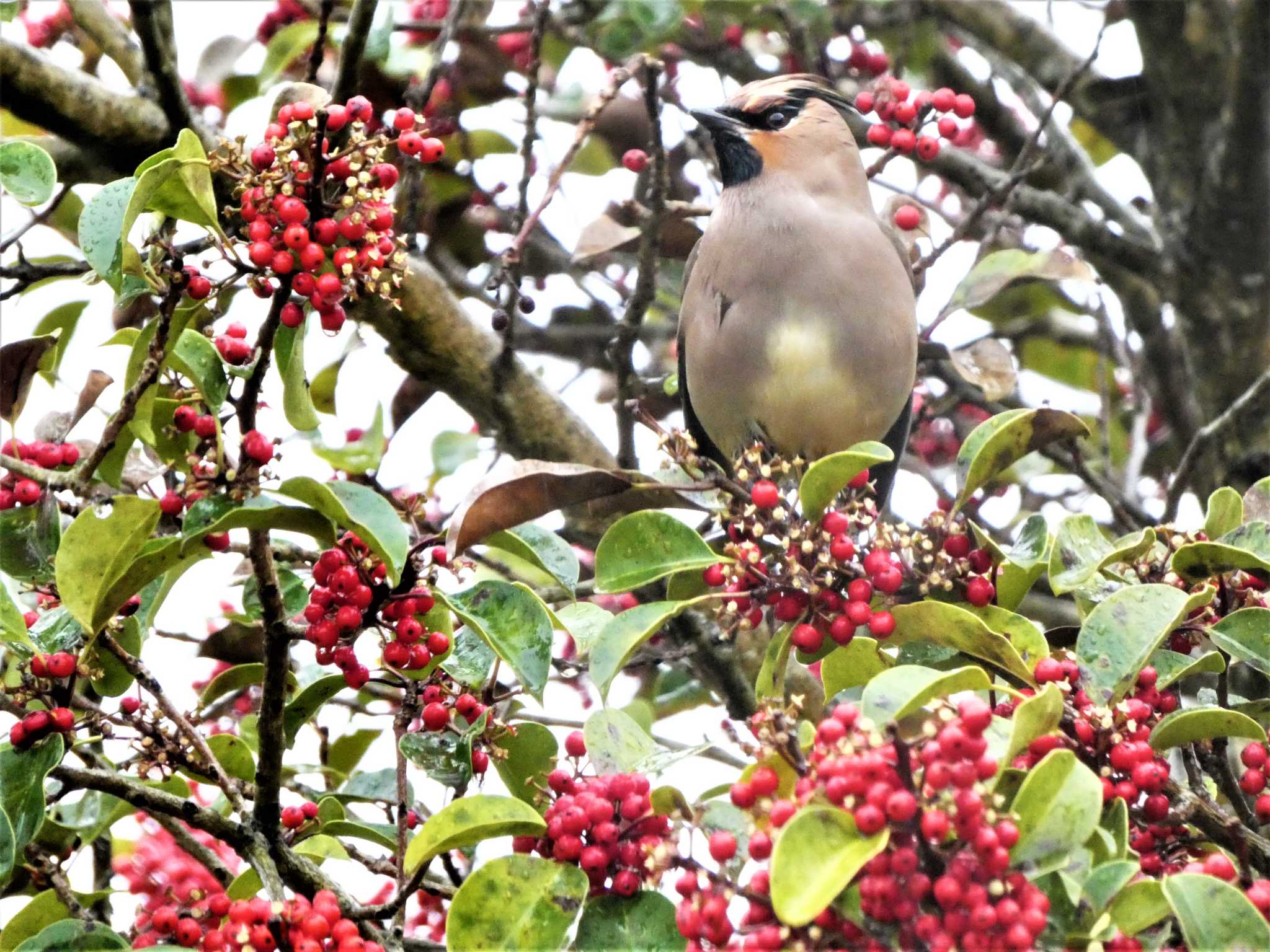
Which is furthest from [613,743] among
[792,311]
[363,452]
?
[792,311]

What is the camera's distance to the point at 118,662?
2.20 m

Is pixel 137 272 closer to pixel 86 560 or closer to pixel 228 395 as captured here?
pixel 228 395

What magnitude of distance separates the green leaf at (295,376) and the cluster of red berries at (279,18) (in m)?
2.35

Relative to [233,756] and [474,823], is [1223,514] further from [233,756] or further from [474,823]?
[233,756]

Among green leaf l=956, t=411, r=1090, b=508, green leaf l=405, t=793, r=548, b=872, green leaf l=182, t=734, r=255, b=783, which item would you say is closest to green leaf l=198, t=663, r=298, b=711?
green leaf l=182, t=734, r=255, b=783

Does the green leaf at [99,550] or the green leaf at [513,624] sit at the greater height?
the green leaf at [99,550]

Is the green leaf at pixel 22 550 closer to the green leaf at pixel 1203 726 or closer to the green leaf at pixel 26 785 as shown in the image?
the green leaf at pixel 26 785

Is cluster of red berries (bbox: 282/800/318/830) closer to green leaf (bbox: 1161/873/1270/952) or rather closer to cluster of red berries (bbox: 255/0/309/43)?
green leaf (bbox: 1161/873/1270/952)

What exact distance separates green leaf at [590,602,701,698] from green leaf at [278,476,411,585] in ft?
0.91

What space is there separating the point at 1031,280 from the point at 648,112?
1.24 m

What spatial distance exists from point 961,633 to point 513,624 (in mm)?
559

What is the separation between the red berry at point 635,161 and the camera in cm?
364

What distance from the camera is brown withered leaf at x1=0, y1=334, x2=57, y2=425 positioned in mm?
2475

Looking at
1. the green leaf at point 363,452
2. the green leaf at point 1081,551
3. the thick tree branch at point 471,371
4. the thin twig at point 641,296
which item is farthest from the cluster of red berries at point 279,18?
the green leaf at point 1081,551
